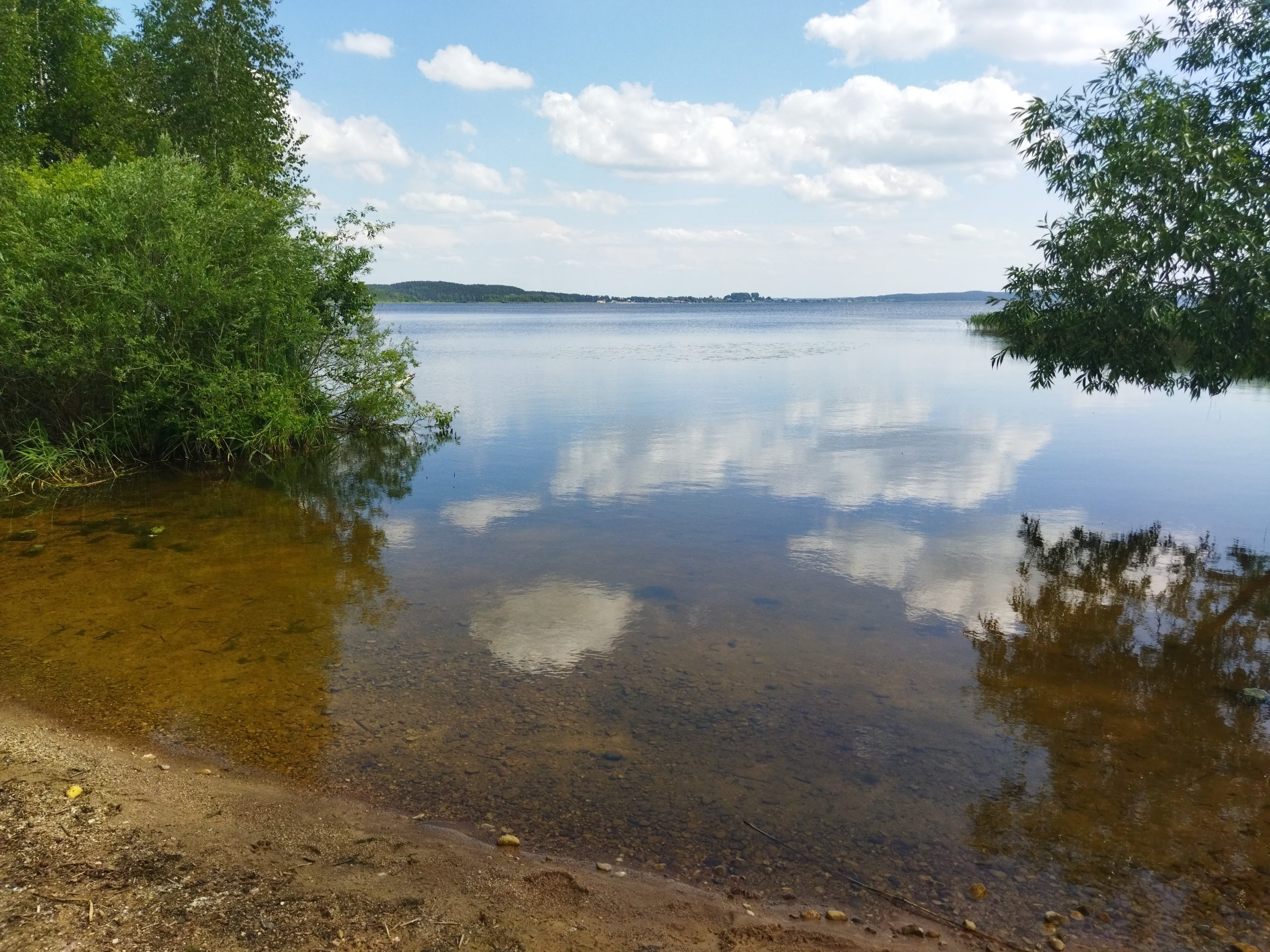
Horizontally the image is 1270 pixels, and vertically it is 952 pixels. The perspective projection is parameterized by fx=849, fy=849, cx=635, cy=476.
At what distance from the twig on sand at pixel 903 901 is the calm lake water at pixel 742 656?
0.07 metres

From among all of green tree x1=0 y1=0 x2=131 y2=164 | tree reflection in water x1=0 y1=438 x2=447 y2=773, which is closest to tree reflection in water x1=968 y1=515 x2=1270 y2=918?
tree reflection in water x1=0 y1=438 x2=447 y2=773

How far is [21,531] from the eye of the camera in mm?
14016

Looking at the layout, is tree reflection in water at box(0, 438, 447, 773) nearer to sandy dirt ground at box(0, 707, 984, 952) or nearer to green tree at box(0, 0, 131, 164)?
sandy dirt ground at box(0, 707, 984, 952)

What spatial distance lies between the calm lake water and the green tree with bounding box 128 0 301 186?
17.3 m

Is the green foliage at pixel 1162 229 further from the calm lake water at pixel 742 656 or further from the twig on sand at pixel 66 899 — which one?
the twig on sand at pixel 66 899

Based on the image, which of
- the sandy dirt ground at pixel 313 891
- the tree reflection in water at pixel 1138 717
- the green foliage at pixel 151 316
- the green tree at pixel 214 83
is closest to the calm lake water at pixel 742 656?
the tree reflection in water at pixel 1138 717

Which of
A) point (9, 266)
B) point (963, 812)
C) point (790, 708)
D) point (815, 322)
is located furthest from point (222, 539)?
point (815, 322)

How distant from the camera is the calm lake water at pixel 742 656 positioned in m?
5.96

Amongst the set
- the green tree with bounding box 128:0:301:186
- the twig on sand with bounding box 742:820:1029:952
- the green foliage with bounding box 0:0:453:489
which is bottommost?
the twig on sand with bounding box 742:820:1029:952

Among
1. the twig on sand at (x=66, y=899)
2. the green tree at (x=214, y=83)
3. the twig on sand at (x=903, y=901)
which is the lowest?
the twig on sand at (x=903, y=901)

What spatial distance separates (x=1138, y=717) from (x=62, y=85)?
46653mm

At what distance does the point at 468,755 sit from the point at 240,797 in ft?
5.69

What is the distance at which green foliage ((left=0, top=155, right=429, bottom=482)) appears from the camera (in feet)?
52.6

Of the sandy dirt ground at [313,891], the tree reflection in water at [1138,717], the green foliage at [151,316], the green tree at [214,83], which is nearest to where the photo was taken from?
the sandy dirt ground at [313,891]
